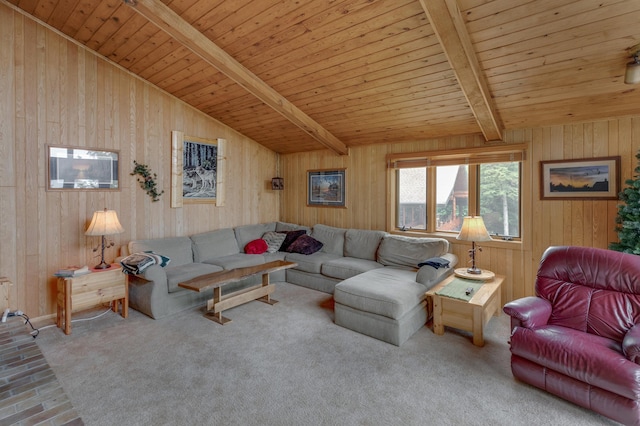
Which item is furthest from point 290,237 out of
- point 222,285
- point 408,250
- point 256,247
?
point 408,250

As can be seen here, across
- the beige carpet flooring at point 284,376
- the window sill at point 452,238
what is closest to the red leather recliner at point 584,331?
the beige carpet flooring at point 284,376

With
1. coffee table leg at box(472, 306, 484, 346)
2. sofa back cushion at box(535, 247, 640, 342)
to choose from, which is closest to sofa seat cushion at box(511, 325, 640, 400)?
sofa back cushion at box(535, 247, 640, 342)

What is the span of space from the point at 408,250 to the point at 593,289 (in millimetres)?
1942

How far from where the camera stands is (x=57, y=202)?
11.4 ft

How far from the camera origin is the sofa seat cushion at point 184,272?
357cm

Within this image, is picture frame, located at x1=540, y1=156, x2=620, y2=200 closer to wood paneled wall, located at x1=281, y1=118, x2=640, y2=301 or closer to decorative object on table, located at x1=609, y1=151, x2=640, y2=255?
wood paneled wall, located at x1=281, y1=118, x2=640, y2=301

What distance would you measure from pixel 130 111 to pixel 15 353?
3.01m

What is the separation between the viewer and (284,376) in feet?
7.82

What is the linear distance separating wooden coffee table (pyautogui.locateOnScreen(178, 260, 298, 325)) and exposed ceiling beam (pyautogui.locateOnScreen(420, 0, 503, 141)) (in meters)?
2.77

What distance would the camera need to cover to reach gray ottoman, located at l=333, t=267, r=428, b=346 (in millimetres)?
2891

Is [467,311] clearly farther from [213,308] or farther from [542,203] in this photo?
[213,308]

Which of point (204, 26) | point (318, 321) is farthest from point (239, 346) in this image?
point (204, 26)

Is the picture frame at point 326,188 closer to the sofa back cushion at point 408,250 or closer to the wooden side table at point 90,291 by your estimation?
the sofa back cushion at point 408,250

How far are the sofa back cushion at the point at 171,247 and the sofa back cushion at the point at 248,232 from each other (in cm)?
89
